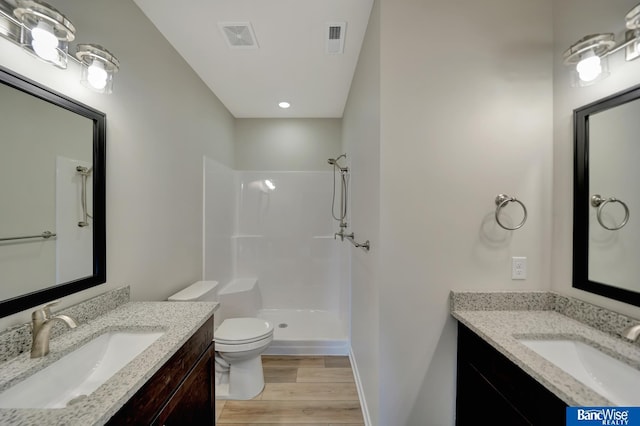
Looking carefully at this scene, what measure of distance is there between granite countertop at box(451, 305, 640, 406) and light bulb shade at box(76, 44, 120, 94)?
2015 mm

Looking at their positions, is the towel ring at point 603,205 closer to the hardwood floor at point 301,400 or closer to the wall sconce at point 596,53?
the wall sconce at point 596,53

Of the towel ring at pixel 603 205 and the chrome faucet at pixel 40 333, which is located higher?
the towel ring at pixel 603 205

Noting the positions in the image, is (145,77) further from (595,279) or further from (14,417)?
(595,279)

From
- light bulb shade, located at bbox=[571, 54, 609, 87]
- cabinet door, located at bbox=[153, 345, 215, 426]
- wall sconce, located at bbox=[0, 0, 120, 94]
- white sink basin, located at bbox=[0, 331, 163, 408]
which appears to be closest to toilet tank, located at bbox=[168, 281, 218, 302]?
cabinet door, located at bbox=[153, 345, 215, 426]

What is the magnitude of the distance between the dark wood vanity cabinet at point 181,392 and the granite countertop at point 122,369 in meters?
0.07

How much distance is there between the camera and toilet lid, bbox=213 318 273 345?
74.9 inches

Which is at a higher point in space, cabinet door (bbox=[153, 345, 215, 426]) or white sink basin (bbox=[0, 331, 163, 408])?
white sink basin (bbox=[0, 331, 163, 408])

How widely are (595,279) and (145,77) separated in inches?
103

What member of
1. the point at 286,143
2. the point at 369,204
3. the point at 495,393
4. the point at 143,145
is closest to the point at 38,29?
the point at 143,145

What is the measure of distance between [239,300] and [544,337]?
8.33 ft

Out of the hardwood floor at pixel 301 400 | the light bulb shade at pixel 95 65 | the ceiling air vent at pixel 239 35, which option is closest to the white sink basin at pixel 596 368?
the hardwood floor at pixel 301 400

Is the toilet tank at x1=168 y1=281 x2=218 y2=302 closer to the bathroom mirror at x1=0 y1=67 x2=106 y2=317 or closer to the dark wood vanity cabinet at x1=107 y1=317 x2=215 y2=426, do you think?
the dark wood vanity cabinet at x1=107 y1=317 x2=215 y2=426

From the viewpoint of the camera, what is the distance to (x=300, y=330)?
2807mm

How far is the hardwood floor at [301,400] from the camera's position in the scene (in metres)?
1.77
